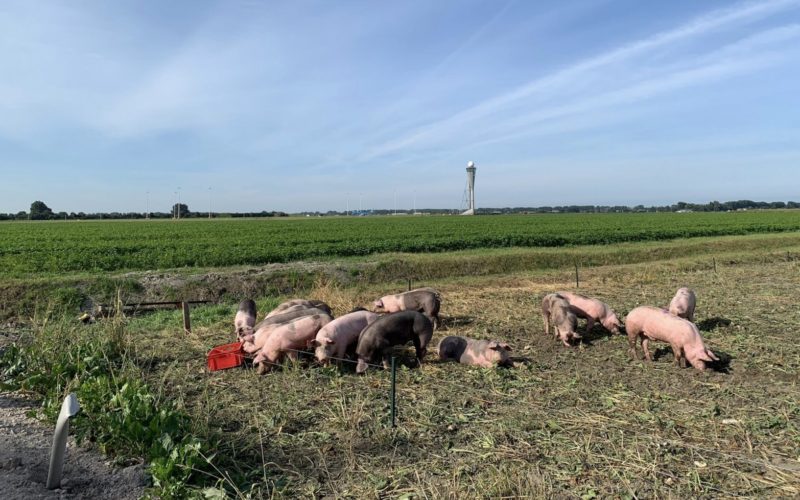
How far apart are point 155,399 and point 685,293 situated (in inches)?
342

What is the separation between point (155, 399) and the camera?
544 cm

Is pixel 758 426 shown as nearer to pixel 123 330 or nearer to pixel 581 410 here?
pixel 581 410

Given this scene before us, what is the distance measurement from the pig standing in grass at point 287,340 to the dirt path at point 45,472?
100 inches

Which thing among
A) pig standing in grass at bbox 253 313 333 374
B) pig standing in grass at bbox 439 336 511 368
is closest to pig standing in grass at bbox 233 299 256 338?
pig standing in grass at bbox 253 313 333 374

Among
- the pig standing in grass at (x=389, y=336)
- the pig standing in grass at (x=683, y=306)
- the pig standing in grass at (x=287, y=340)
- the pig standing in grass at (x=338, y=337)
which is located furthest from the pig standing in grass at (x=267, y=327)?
the pig standing in grass at (x=683, y=306)

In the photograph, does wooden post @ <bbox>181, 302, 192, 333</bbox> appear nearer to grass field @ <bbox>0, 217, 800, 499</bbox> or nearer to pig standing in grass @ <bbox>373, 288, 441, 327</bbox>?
grass field @ <bbox>0, 217, 800, 499</bbox>

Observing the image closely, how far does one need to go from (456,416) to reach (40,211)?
115 metres

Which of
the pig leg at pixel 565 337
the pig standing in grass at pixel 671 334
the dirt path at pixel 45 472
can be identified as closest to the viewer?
the dirt path at pixel 45 472

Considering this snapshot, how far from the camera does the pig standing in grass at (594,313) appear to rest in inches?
341

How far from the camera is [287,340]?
7.26 metres

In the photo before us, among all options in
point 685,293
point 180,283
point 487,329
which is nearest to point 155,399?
point 487,329

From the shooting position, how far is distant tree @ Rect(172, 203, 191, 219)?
3957 inches

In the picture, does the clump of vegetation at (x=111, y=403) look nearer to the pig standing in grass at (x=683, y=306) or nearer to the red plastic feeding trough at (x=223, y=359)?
the red plastic feeding trough at (x=223, y=359)

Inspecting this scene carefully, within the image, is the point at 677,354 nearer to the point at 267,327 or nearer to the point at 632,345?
the point at 632,345
